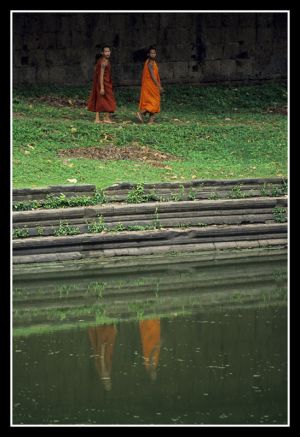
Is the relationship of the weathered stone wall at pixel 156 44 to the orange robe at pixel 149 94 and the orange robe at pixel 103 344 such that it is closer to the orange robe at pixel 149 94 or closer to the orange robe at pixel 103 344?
the orange robe at pixel 149 94

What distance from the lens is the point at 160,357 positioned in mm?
10305

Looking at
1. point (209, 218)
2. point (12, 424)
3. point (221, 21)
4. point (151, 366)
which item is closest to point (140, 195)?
point (209, 218)

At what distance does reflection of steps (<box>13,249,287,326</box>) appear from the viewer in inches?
480

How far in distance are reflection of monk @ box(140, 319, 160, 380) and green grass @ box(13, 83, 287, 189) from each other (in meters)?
4.46

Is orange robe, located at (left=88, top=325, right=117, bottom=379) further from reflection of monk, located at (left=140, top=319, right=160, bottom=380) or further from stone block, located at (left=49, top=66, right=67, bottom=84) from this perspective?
stone block, located at (left=49, top=66, right=67, bottom=84)

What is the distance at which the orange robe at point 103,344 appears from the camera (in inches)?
393

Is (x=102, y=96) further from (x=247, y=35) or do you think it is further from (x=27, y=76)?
(x=247, y=35)

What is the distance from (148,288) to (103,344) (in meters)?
2.25

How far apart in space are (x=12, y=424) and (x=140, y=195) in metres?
7.05

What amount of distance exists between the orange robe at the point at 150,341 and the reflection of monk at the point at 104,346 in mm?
267

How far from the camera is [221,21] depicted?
→ 23531 millimetres

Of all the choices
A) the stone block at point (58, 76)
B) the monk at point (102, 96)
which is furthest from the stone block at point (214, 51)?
the monk at point (102, 96)

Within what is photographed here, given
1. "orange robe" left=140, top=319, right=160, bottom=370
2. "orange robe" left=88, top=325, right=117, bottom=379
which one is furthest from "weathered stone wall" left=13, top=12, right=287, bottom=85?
"orange robe" left=88, top=325, right=117, bottom=379

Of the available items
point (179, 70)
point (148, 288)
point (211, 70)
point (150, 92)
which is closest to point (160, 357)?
point (148, 288)
